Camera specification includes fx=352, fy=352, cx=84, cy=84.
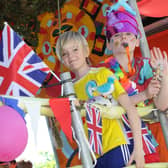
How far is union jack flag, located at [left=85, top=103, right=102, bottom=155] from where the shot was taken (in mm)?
1229

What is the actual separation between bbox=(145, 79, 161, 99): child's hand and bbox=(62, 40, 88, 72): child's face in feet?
0.95

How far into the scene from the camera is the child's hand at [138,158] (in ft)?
4.16

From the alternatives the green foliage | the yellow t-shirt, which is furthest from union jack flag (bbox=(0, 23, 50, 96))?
the green foliage

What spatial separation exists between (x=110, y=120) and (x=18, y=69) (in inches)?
17.0

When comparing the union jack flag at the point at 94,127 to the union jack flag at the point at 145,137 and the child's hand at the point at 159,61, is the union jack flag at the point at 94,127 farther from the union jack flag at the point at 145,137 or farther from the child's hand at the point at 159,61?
the child's hand at the point at 159,61

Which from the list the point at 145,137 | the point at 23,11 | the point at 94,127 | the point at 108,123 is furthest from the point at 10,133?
the point at 23,11

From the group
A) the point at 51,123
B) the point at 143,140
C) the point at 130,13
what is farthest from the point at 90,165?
the point at 130,13

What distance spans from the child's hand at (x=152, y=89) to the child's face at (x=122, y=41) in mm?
210

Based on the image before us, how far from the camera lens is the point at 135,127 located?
1.33 m

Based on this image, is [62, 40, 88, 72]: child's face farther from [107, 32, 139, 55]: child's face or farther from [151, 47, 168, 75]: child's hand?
[151, 47, 168, 75]: child's hand

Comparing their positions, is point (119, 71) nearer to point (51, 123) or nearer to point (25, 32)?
point (51, 123)

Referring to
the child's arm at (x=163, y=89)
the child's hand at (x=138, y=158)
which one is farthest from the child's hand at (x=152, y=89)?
the child's hand at (x=138, y=158)

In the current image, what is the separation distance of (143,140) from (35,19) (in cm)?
104

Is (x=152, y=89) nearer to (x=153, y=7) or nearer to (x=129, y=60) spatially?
(x=129, y=60)
